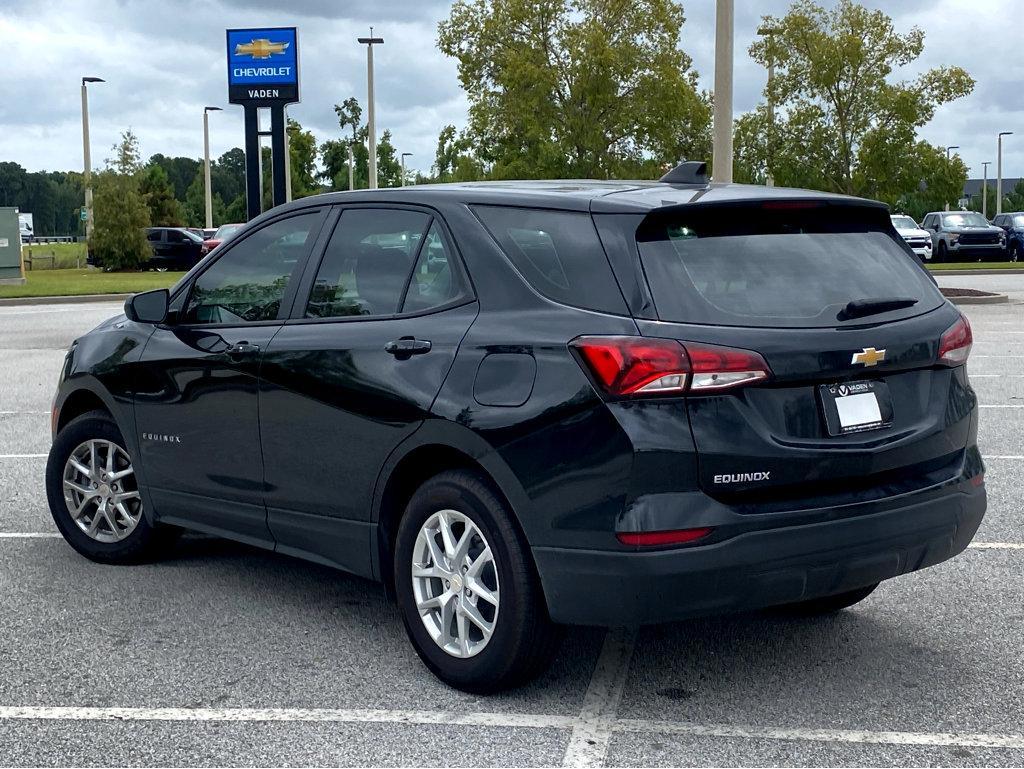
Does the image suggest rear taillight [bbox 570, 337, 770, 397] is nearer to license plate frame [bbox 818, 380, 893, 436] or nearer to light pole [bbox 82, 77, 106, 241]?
license plate frame [bbox 818, 380, 893, 436]

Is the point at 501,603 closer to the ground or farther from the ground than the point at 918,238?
closer to the ground

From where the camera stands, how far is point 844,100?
39.3m

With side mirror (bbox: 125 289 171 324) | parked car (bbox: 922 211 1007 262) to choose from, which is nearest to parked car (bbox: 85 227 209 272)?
parked car (bbox: 922 211 1007 262)

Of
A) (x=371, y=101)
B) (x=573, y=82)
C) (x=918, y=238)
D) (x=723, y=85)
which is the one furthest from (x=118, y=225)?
(x=723, y=85)

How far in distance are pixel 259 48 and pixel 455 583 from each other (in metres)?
46.8

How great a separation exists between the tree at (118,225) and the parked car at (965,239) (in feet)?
90.2

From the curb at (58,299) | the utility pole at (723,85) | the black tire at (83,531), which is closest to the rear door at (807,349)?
the black tire at (83,531)

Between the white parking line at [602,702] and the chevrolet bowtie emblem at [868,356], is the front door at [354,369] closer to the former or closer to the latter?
the white parking line at [602,702]

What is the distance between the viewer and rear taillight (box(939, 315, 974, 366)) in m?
4.61

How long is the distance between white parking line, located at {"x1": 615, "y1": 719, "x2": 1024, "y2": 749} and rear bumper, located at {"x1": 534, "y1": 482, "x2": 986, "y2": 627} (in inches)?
13.8

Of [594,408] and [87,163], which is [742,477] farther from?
[87,163]

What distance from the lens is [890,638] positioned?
202 inches

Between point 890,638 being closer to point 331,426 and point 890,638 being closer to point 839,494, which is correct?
point 839,494

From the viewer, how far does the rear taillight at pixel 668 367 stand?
400 cm
